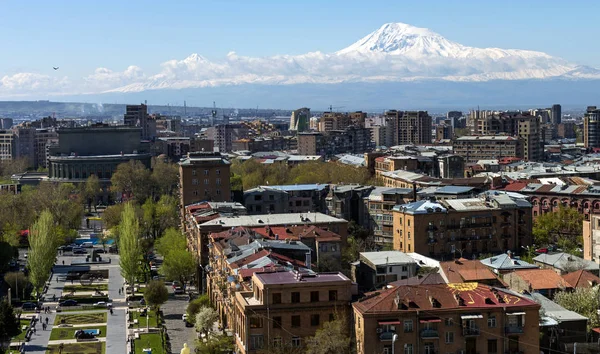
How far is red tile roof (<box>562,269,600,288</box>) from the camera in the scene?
42188mm

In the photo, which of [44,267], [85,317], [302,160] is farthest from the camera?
[302,160]

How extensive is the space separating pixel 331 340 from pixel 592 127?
12845 cm

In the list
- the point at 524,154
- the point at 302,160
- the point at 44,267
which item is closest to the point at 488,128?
the point at 524,154

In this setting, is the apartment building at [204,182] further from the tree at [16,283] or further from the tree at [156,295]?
the tree at [156,295]

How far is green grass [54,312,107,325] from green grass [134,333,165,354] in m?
4.69

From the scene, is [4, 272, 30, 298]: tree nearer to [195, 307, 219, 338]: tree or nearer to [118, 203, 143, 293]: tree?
[118, 203, 143, 293]: tree

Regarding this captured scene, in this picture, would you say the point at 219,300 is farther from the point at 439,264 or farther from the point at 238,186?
the point at 238,186

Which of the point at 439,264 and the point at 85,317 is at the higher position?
the point at 439,264

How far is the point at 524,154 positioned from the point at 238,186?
2042 inches

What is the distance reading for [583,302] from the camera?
1467 inches

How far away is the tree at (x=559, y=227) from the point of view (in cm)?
6334

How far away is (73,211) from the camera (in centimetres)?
8100

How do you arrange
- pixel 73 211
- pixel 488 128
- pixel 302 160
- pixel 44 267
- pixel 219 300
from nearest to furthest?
1. pixel 219 300
2. pixel 44 267
3. pixel 73 211
4. pixel 302 160
5. pixel 488 128

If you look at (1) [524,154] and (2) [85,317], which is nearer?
(2) [85,317]
